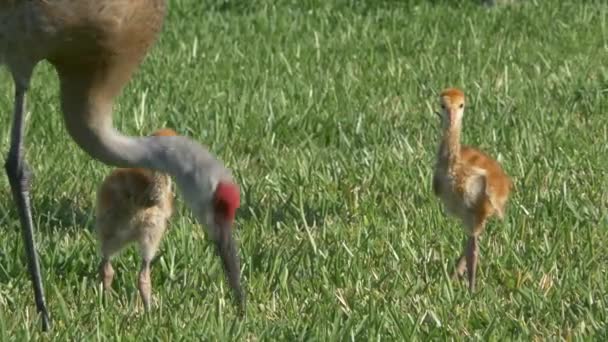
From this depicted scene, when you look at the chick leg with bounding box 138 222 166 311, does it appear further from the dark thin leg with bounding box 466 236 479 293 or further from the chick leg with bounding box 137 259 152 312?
the dark thin leg with bounding box 466 236 479 293

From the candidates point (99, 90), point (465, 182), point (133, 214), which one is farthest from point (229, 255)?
point (465, 182)

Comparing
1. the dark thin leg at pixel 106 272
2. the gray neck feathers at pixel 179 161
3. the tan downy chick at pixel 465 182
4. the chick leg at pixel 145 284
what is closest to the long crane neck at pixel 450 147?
the tan downy chick at pixel 465 182

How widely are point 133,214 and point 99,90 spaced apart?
0.46 metres

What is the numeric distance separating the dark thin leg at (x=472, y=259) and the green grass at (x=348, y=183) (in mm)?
57

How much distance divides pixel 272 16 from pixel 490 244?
5696 millimetres

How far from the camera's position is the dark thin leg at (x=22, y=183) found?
5.29 m

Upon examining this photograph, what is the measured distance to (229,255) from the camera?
5.33 m

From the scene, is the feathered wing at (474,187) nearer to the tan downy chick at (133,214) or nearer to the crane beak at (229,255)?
the crane beak at (229,255)

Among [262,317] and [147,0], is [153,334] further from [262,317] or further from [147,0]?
[147,0]

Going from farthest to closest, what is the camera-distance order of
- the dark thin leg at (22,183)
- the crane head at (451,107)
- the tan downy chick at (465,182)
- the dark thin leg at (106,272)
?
the crane head at (451,107) < the tan downy chick at (465,182) < the dark thin leg at (106,272) < the dark thin leg at (22,183)

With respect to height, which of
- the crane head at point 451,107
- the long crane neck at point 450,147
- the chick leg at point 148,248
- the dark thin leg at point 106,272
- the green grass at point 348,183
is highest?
the crane head at point 451,107

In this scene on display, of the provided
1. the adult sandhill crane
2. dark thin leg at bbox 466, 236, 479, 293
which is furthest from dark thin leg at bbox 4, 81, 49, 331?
dark thin leg at bbox 466, 236, 479, 293

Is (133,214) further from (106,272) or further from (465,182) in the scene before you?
(465,182)

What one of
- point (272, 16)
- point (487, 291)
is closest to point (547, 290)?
point (487, 291)
